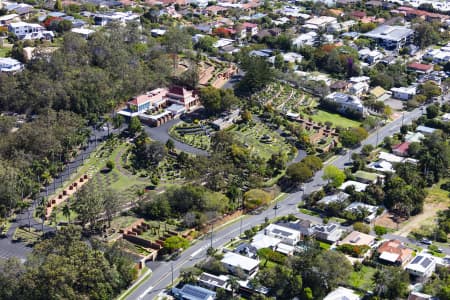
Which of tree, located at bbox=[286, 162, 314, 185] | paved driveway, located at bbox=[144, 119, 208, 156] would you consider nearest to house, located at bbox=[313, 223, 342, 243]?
tree, located at bbox=[286, 162, 314, 185]

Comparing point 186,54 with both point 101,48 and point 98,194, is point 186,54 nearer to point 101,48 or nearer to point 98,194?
point 101,48

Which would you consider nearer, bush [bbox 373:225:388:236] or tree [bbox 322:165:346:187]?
bush [bbox 373:225:388:236]

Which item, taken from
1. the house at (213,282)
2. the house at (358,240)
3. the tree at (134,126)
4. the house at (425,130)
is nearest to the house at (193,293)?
the house at (213,282)

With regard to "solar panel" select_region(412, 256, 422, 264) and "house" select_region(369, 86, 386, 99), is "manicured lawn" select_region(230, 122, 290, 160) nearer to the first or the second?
"house" select_region(369, 86, 386, 99)

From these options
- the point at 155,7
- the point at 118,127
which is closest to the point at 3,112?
the point at 118,127

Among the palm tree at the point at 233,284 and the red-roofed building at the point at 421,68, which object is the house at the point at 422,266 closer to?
the palm tree at the point at 233,284
